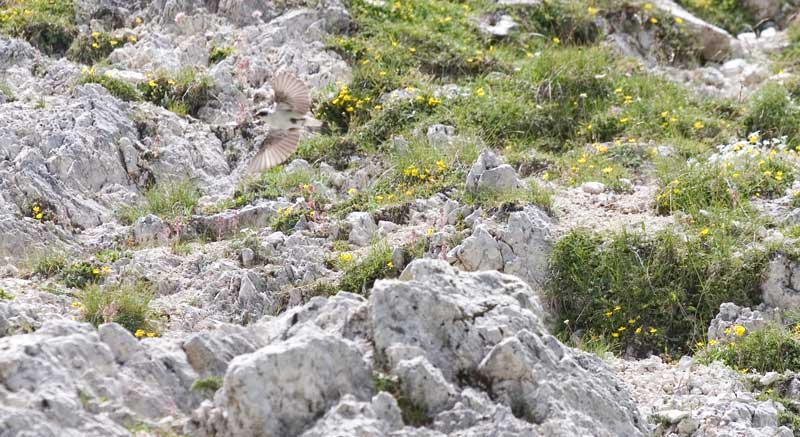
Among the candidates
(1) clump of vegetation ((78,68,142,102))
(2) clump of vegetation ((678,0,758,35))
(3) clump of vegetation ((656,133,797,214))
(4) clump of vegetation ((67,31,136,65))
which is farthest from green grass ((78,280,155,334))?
(2) clump of vegetation ((678,0,758,35))

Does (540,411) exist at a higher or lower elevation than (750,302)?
higher

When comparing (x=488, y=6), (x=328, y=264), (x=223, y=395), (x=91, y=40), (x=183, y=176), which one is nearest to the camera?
(x=223, y=395)

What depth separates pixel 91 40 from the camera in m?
14.0

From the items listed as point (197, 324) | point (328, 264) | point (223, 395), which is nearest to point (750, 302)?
point (328, 264)

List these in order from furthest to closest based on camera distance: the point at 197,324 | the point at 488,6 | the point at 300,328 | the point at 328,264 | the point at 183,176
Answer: the point at 488,6 < the point at 183,176 < the point at 328,264 < the point at 197,324 < the point at 300,328

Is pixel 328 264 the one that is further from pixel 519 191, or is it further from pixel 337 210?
pixel 519 191

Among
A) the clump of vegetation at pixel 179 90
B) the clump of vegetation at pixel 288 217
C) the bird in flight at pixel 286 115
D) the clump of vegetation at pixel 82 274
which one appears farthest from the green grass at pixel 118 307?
the clump of vegetation at pixel 179 90

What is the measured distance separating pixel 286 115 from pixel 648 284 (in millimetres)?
4522

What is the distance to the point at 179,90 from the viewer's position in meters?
13.1

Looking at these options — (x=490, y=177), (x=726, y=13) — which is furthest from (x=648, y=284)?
(x=726, y=13)

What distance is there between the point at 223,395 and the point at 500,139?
23.2 ft

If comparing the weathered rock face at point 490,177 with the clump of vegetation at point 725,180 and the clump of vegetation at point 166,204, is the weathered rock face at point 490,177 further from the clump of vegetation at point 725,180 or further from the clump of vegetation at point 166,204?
the clump of vegetation at point 166,204

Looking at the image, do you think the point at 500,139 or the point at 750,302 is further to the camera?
the point at 500,139

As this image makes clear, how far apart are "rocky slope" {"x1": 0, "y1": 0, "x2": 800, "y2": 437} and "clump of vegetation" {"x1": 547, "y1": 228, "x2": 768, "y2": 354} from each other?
1.3 inches
